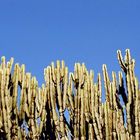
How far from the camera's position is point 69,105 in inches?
406

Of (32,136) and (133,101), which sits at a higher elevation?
(133,101)

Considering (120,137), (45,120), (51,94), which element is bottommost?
(120,137)

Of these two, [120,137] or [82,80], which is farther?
[82,80]

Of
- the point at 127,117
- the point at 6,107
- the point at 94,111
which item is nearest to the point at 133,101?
the point at 127,117

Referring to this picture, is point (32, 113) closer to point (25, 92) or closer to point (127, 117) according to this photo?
point (25, 92)

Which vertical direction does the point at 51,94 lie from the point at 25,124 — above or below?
above

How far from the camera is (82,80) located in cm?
1040

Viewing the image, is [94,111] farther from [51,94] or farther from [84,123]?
[51,94]

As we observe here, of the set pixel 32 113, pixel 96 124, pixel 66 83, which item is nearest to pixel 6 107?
pixel 32 113

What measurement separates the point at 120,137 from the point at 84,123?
1.03 meters

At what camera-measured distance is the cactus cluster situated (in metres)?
9.69

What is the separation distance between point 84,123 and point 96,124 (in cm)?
33

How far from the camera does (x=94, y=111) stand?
9891 mm

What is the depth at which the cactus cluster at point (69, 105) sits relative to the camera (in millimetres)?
9688
